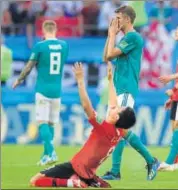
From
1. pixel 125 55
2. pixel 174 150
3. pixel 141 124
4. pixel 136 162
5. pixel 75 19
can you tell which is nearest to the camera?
pixel 125 55

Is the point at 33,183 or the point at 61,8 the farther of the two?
the point at 61,8

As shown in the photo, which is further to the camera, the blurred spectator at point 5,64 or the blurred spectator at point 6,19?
the blurred spectator at point 6,19

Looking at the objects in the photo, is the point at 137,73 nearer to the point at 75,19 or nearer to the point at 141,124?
the point at 141,124

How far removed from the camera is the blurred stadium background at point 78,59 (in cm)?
2175

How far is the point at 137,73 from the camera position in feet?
44.4

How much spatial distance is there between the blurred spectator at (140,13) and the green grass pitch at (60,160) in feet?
11.9

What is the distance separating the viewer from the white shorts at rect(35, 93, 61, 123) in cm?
1673

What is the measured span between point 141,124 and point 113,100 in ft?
32.4

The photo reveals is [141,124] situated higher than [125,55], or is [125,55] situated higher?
[125,55]

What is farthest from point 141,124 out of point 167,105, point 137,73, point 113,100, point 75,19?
point 113,100

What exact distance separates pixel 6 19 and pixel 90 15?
2.06 meters

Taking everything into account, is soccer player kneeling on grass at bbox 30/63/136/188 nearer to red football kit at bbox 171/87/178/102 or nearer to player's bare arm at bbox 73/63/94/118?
player's bare arm at bbox 73/63/94/118

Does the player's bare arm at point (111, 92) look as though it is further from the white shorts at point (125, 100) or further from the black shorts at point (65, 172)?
the white shorts at point (125, 100)

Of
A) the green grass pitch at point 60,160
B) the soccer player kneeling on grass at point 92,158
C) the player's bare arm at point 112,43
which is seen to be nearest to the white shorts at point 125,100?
the player's bare arm at point 112,43
